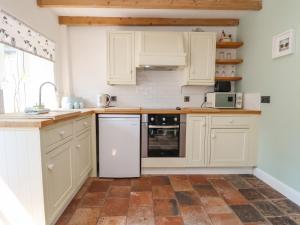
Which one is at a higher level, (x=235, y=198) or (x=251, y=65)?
(x=251, y=65)

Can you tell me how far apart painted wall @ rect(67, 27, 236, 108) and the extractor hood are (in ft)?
1.45

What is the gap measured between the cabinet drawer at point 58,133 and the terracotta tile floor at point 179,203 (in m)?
0.76


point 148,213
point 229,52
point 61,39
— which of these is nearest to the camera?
point 148,213

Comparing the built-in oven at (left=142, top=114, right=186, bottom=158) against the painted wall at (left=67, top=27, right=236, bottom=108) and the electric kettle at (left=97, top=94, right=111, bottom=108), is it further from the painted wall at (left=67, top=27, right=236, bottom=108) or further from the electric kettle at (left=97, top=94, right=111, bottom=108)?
the electric kettle at (left=97, top=94, right=111, bottom=108)

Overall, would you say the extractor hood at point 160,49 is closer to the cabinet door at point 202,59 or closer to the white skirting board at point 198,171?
the cabinet door at point 202,59

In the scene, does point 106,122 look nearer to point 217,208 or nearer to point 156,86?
point 156,86

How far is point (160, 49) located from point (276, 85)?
1539 mm

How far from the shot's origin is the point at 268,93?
2473 millimetres

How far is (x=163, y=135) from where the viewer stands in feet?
8.70

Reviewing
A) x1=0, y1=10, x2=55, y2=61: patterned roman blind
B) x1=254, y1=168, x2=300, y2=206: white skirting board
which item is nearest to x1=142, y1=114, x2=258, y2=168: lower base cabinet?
x1=254, y1=168, x2=300, y2=206: white skirting board

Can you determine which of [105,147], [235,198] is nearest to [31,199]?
[105,147]

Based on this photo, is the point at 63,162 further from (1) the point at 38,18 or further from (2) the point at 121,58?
(1) the point at 38,18

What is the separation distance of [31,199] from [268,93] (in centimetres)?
273

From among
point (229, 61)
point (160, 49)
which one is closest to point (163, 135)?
point (160, 49)
